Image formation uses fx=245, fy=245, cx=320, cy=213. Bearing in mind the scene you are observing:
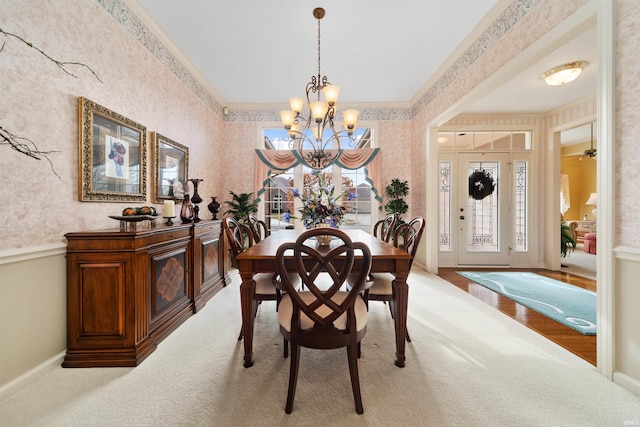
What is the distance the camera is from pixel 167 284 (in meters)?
2.16

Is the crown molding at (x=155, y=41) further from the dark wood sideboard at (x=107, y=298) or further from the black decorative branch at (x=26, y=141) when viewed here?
the dark wood sideboard at (x=107, y=298)

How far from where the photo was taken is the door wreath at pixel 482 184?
14.7ft

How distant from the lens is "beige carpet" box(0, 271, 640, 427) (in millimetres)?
1277

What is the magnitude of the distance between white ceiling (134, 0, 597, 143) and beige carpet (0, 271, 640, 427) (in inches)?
96.6

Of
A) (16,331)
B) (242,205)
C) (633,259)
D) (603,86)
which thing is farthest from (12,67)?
(633,259)

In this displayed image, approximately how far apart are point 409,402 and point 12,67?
2996mm

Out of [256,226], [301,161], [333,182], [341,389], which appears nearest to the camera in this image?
[341,389]

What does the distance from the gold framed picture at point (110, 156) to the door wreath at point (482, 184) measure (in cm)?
502

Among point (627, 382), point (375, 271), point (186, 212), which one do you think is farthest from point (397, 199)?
point (186, 212)

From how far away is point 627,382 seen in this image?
4.84 ft

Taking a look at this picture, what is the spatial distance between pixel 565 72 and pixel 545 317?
2807mm

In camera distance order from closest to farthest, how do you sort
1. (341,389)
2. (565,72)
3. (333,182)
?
(341,389), (565,72), (333,182)

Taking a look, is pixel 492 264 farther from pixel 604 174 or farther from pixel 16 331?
pixel 16 331

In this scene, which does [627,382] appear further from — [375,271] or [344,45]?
[344,45]
